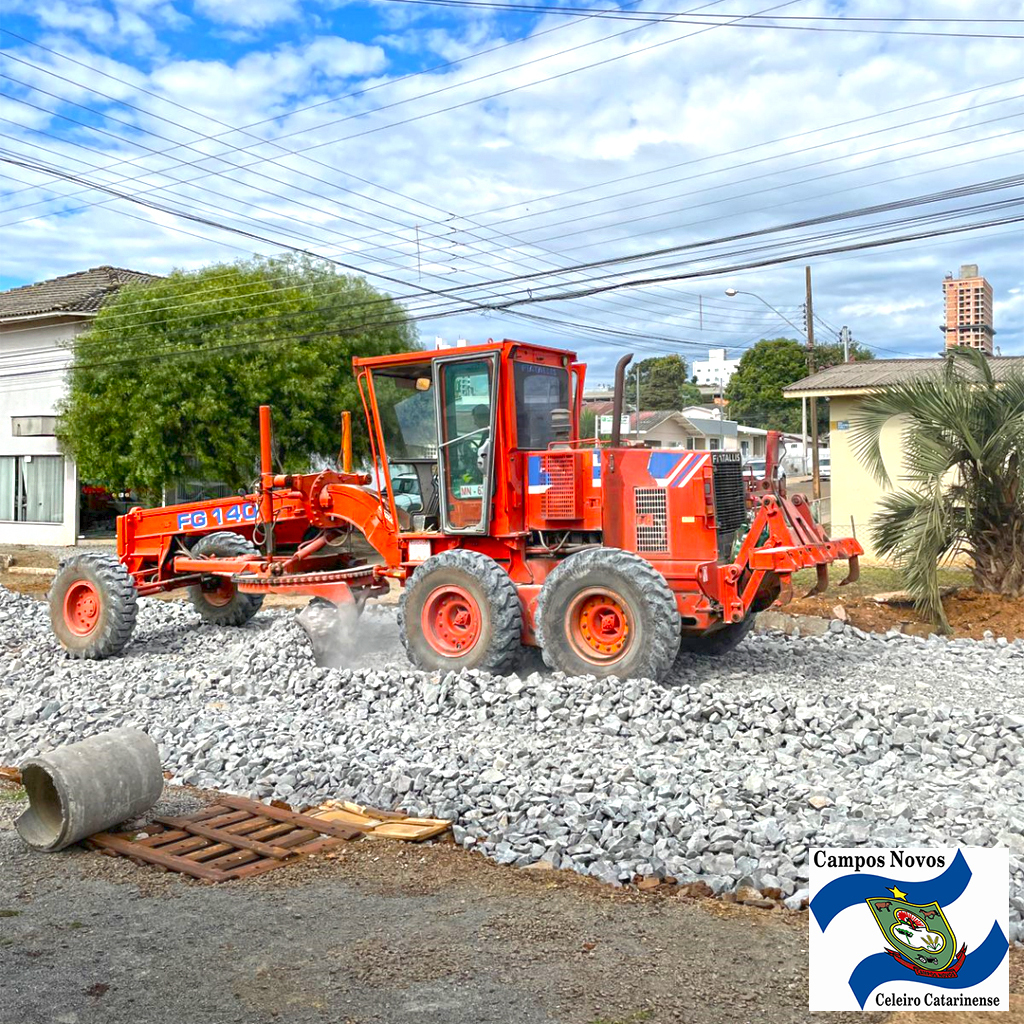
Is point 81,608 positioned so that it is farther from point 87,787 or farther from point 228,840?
point 228,840

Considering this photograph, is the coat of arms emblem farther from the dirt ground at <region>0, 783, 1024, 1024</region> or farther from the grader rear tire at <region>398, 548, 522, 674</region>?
the grader rear tire at <region>398, 548, 522, 674</region>

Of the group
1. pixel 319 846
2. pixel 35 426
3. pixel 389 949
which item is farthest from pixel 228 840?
pixel 35 426

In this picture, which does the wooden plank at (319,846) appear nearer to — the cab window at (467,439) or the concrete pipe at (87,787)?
the concrete pipe at (87,787)

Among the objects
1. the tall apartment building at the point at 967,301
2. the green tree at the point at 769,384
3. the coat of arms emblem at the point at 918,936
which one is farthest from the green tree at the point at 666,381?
the coat of arms emblem at the point at 918,936

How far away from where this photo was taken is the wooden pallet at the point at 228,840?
6191mm

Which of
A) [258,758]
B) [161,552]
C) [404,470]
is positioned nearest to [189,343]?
[161,552]

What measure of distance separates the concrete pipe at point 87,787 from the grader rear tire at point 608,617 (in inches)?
145

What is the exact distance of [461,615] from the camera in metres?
10.3

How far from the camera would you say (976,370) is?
14.6m

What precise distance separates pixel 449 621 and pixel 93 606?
446 centimetres

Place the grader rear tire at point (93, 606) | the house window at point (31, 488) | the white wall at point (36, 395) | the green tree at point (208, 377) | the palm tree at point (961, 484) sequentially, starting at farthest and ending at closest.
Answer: the house window at point (31, 488) < the white wall at point (36, 395) < the green tree at point (208, 377) < the palm tree at point (961, 484) < the grader rear tire at point (93, 606)

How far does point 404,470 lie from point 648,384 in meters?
80.2

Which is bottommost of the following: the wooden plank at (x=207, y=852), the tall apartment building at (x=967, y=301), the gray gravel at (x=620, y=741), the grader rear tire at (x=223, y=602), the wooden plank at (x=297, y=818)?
the wooden plank at (x=207, y=852)

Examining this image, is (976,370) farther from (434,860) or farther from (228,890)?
(228,890)
